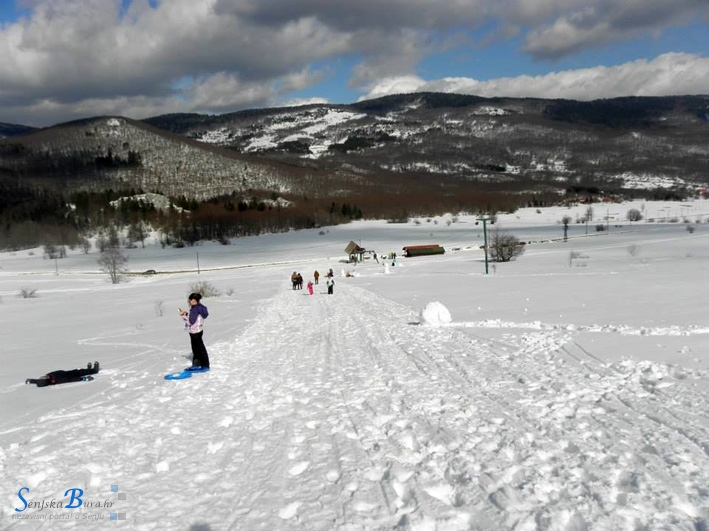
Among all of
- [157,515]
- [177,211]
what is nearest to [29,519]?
[157,515]

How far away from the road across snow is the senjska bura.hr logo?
0.35ft

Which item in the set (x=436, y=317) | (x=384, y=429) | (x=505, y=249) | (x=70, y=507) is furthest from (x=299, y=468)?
(x=505, y=249)

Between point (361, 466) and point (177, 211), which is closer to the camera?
point (361, 466)

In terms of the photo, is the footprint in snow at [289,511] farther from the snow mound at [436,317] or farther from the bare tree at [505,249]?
the bare tree at [505,249]

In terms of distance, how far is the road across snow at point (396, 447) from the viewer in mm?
4355

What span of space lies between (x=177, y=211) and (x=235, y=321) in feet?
470

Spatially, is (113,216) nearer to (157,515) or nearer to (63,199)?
(63,199)

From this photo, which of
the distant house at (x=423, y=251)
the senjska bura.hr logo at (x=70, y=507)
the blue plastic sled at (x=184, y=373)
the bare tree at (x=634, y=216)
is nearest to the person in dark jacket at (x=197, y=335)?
the blue plastic sled at (x=184, y=373)

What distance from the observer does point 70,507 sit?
4.73 metres

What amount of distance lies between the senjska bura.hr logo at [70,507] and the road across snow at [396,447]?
11cm

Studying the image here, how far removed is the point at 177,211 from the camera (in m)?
151

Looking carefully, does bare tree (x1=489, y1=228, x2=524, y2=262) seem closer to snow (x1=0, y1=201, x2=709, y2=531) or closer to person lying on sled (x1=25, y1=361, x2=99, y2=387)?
snow (x1=0, y1=201, x2=709, y2=531)

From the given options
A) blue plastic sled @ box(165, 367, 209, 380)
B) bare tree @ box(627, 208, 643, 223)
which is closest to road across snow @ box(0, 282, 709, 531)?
blue plastic sled @ box(165, 367, 209, 380)

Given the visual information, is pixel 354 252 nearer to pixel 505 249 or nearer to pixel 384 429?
pixel 505 249
